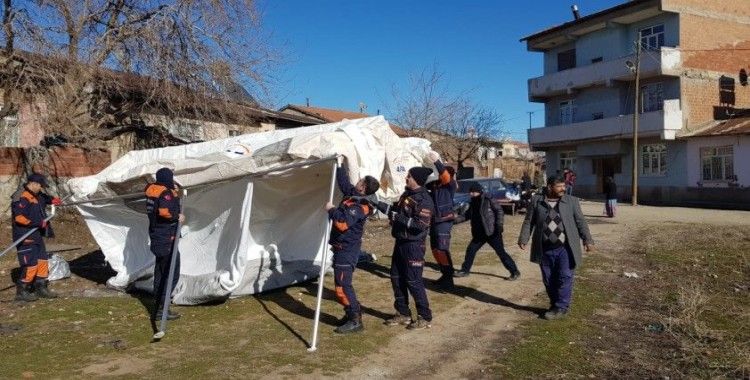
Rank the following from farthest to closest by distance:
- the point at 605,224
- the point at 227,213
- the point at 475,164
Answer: the point at 475,164, the point at 605,224, the point at 227,213

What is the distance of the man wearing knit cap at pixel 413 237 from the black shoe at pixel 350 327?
451mm

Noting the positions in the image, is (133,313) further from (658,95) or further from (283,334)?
(658,95)

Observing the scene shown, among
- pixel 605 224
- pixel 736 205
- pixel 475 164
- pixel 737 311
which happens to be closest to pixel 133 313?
pixel 737 311

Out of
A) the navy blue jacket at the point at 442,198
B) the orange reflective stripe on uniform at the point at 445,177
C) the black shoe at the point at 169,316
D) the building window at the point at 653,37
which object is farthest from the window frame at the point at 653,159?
the black shoe at the point at 169,316

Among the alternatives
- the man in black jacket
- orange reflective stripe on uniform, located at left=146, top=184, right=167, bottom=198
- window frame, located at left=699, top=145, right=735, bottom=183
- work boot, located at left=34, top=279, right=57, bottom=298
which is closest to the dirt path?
the man in black jacket

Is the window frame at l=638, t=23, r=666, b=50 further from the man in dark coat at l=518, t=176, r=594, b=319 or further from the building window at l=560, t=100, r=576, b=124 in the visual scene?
the man in dark coat at l=518, t=176, r=594, b=319

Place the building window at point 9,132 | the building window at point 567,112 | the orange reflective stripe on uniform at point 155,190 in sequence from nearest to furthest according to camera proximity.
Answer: the orange reflective stripe on uniform at point 155,190 < the building window at point 9,132 < the building window at point 567,112

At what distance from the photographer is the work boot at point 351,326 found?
6125 millimetres

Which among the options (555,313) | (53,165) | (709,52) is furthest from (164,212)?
(709,52)

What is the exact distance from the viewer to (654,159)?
30281 millimetres

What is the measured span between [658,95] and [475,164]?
16366 millimetres

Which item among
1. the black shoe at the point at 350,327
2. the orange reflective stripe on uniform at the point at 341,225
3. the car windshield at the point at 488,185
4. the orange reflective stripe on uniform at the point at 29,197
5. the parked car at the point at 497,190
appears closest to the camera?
the orange reflective stripe on uniform at the point at 341,225

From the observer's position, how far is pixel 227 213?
7734mm

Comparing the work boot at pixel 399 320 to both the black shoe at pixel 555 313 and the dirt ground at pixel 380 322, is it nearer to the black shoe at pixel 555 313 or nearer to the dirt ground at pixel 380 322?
the dirt ground at pixel 380 322
